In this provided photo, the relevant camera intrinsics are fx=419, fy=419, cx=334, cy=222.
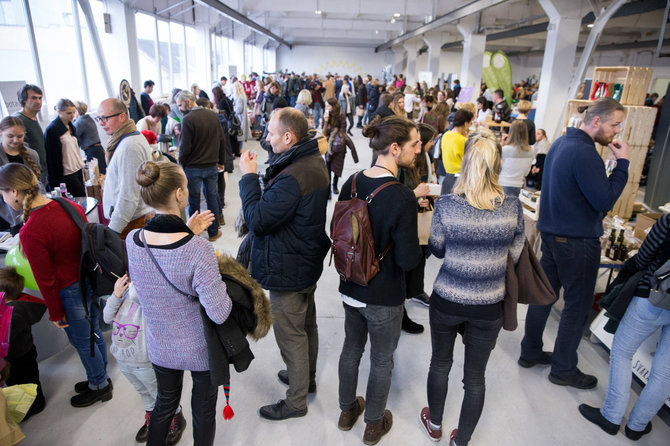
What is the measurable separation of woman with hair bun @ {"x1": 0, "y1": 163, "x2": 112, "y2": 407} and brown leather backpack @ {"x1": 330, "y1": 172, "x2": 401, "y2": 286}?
1328 millimetres

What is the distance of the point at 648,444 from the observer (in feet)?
7.44

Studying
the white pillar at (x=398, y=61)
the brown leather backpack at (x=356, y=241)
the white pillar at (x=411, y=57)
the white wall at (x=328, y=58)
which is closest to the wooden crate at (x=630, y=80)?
the brown leather backpack at (x=356, y=241)

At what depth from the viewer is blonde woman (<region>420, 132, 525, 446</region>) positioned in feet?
5.62

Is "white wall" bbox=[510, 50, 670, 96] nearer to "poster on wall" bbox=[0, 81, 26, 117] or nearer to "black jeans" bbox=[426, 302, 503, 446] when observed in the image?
"black jeans" bbox=[426, 302, 503, 446]

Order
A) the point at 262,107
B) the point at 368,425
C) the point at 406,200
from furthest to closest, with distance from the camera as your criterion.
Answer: the point at 262,107
the point at 368,425
the point at 406,200

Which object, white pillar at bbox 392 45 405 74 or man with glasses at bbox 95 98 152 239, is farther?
white pillar at bbox 392 45 405 74

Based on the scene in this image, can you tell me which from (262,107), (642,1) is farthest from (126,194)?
(642,1)

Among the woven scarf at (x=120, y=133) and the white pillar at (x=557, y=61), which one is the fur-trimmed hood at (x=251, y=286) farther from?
the white pillar at (x=557, y=61)

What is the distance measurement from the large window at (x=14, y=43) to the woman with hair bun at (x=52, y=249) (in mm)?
4909

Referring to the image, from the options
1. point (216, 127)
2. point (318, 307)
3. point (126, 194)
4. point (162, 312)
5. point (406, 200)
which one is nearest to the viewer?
point (162, 312)

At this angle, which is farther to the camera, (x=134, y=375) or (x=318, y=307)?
(x=318, y=307)

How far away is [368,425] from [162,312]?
1244 mm

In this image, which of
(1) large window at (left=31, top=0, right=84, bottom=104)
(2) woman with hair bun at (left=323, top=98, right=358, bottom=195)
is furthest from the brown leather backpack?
(1) large window at (left=31, top=0, right=84, bottom=104)

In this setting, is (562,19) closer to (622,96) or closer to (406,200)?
(622,96)
